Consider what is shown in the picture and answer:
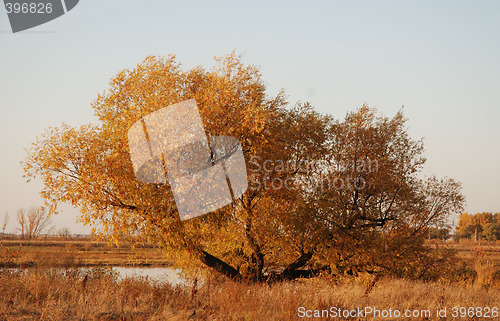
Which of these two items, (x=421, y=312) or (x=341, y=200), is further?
(x=341, y=200)

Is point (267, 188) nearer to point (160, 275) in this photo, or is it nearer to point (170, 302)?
point (160, 275)

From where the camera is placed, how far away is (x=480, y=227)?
117062mm

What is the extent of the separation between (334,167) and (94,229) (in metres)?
12.6

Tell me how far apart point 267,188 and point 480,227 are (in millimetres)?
116237

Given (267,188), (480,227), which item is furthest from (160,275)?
(480,227)

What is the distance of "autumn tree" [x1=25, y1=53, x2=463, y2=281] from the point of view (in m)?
18.3

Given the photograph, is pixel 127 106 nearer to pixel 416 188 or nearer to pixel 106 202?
pixel 106 202

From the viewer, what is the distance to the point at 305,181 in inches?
886

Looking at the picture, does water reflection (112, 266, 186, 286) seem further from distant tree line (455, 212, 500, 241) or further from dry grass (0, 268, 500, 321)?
distant tree line (455, 212, 500, 241)

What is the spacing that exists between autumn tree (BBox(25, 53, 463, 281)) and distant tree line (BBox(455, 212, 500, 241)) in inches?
2163

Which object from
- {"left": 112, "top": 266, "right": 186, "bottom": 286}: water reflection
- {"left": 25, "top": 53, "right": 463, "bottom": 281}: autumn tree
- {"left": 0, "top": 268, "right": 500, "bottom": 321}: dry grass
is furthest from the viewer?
{"left": 25, "top": 53, "right": 463, "bottom": 281}: autumn tree

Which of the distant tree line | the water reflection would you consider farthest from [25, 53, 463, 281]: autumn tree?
the distant tree line

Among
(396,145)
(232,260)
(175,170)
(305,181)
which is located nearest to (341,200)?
(305,181)

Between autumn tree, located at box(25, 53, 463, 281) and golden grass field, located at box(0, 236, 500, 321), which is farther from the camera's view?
autumn tree, located at box(25, 53, 463, 281)
